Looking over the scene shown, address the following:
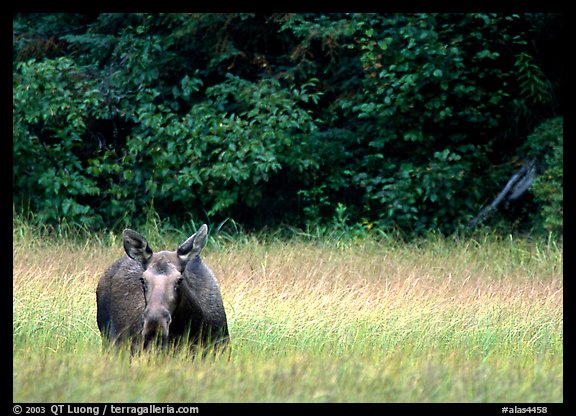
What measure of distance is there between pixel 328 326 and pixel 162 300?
2.23m

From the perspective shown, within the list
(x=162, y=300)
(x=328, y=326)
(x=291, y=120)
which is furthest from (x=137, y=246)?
(x=291, y=120)

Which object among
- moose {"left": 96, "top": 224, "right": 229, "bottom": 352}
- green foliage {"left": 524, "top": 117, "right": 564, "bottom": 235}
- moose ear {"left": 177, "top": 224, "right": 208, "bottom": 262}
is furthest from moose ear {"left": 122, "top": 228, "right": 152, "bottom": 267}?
green foliage {"left": 524, "top": 117, "right": 564, "bottom": 235}

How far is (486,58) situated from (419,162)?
181 cm

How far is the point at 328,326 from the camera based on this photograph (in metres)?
7.66

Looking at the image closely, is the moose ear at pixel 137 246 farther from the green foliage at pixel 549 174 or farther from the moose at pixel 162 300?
the green foliage at pixel 549 174

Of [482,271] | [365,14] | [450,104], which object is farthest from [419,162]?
[482,271]

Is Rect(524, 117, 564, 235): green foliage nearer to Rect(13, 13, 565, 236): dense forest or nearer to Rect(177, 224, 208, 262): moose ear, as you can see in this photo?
Rect(13, 13, 565, 236): dense forest

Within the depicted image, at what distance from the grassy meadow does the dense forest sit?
123 centimetres

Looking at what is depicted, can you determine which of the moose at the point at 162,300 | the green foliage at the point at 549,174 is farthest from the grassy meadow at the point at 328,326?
the green foliage at the point at 549,174

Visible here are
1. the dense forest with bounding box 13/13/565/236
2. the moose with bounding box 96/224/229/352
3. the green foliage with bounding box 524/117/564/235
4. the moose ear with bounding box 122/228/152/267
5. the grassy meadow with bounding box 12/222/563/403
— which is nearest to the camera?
the grassy meadow with bounding box 12/222/563/403

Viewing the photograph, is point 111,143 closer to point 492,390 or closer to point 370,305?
point 370,305

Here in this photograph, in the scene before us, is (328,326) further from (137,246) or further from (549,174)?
(549,174)

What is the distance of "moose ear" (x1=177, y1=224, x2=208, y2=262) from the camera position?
6.12m

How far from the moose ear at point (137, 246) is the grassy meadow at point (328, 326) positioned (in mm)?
602
